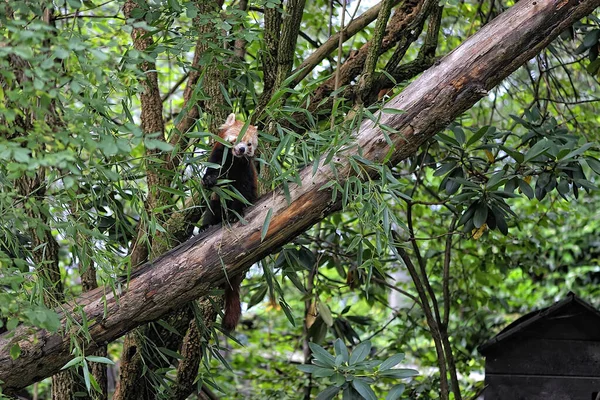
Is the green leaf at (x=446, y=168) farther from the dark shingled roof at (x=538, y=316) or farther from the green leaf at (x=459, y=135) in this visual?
the dark shingled roof at (x=538, y=316)

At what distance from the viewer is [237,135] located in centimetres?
276

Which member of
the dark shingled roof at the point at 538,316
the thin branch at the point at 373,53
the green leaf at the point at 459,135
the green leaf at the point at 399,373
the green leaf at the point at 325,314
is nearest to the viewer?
the green leaf at the point at 399,373

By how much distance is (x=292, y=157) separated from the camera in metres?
2.37

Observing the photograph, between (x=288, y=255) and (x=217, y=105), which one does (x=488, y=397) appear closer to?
(x=288, y=255)

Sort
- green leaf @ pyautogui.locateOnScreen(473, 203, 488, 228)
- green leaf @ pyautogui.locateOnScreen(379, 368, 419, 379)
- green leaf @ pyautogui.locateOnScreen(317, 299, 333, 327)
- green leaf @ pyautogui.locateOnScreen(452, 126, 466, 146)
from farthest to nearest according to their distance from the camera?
1. green leaf @ pyautogui.locateOnScreen(317, 299, 333, 327)
2. green leaf @ pyautogui.locateOnScreen(452, 126, 466, 146)
3. green leaf @ pyautogui.locateOnScreen(473, 203, 488, 228)
4. green leaf @ pyautogui.locateOnScreen(379, 368, 419, 379)

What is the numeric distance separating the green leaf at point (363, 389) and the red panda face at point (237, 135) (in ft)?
3.15

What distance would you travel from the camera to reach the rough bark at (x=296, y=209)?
2.34 meters

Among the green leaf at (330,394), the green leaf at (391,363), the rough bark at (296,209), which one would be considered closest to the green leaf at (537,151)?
the rough bark at (296,209)

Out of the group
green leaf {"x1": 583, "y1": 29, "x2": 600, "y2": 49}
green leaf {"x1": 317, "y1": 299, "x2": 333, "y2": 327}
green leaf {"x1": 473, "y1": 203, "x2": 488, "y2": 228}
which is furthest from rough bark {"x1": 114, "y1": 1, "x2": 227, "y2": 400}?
green leaf {"x1": 583, "y1": 29, "x2": 600, "y2": 49}

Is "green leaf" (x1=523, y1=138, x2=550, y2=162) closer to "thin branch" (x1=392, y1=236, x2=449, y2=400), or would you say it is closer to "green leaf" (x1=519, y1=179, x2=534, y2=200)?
"green leaf" (x1=519, y1=179, x2=534, y2=200)

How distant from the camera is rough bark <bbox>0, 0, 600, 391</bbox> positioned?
2.34 metres

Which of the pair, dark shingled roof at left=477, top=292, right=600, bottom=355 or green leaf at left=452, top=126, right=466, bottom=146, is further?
green leaf at left=452, top=126, right=466, bottom=146

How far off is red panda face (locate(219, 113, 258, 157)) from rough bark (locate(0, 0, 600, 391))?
1.22 feet

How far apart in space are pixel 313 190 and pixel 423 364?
2362 mm
